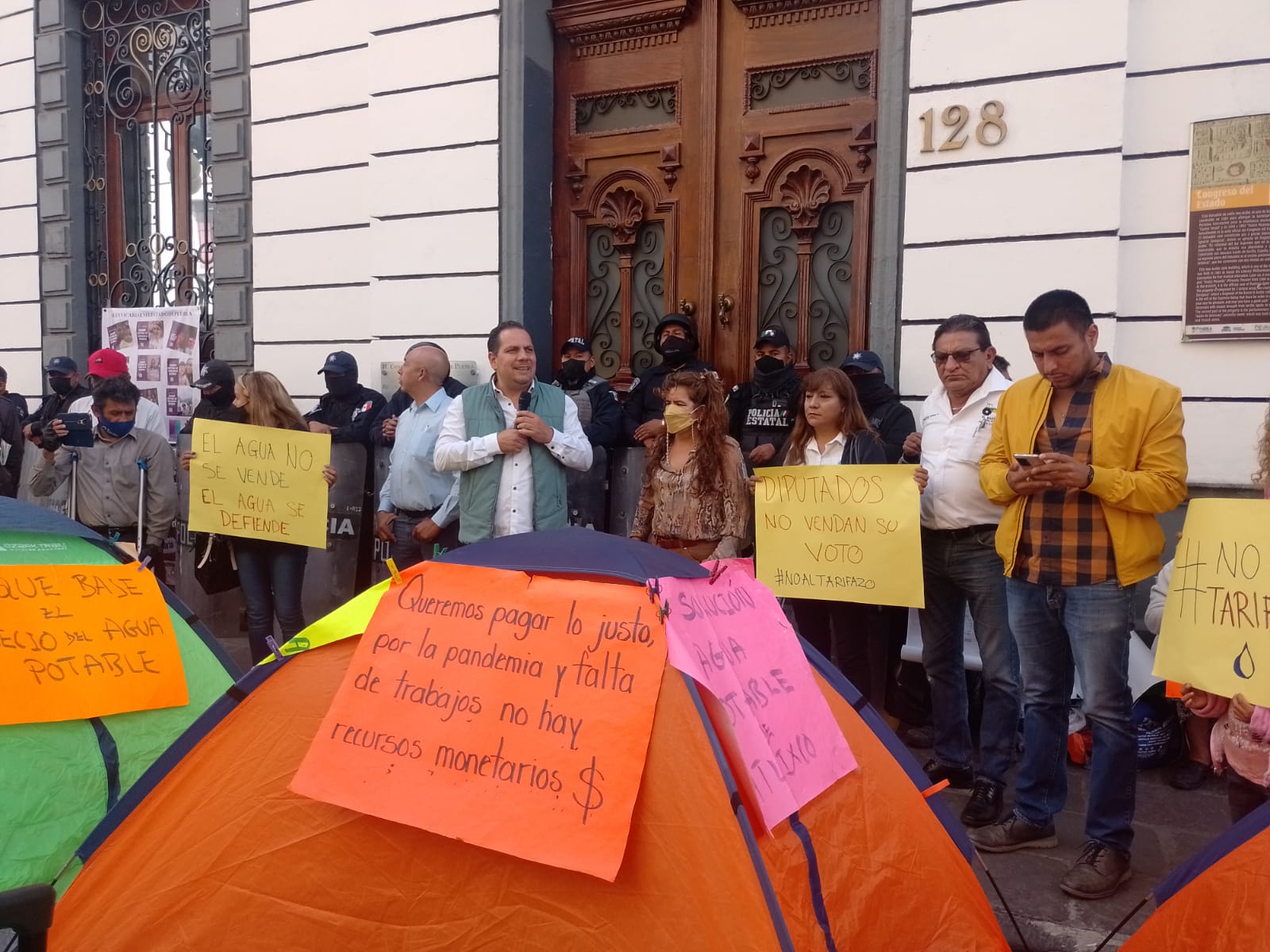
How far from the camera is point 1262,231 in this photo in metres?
4.72

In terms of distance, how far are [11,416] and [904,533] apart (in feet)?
24.1

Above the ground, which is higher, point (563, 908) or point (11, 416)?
point (11, 416)

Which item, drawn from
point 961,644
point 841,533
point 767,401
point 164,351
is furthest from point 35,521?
point 164,351

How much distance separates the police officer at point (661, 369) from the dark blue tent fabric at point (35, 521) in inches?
120

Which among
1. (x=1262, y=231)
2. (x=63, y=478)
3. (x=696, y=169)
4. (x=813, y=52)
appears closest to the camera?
(x=1262, y=231)

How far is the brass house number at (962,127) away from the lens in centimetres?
516

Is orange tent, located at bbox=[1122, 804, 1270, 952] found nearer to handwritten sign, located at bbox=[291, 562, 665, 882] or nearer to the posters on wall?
handwritten sign, located at bbox=[291, 562, 665, 882]

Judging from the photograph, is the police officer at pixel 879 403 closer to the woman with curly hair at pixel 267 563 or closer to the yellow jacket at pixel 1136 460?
the yellow jacket at pixel 1136 460

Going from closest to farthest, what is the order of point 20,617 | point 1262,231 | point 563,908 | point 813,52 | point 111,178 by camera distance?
point 563,908
point 20,617
point 1262,231
point 813,52
point 111,178

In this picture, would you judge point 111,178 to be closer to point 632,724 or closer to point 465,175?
point 465,175

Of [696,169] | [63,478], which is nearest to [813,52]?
[696,169]

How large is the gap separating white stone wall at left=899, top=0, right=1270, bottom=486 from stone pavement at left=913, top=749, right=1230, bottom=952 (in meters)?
1.58

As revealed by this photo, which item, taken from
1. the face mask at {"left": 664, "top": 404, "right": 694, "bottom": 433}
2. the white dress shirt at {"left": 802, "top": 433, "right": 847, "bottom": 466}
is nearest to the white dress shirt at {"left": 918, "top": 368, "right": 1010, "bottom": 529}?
the white dress shirt at {"left": 802, "top": 433, "right": 847, "bottom": 466}

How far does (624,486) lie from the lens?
5.75 m
